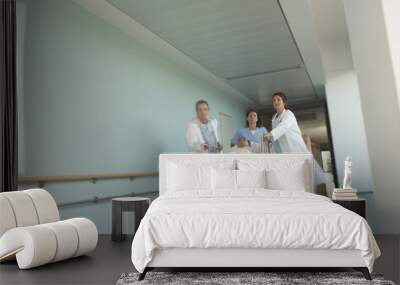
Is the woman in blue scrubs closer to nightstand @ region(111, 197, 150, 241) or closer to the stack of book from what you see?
the stack of book

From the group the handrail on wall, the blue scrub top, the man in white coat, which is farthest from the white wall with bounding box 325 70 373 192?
the handrail on wall

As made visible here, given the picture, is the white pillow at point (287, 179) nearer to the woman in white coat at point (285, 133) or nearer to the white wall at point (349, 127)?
the woman in white coat at point (285, 133)

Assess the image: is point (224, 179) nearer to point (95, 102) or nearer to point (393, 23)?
point (95, 102)

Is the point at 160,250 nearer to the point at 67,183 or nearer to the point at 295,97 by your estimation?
the point at 67,183

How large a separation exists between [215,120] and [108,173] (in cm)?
188

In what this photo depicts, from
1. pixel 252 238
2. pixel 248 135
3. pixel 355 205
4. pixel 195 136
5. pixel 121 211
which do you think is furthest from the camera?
pixel 195 136

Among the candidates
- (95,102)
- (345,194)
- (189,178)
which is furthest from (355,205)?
(95,102)

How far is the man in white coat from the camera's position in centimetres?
565

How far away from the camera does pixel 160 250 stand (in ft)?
8.95

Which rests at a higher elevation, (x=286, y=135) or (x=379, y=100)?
(x=379, y=100)

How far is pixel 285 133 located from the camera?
5.40 metres

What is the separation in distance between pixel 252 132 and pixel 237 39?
143 cm

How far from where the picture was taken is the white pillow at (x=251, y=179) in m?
4.18

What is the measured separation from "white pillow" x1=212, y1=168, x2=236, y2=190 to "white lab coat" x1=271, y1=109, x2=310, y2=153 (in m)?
1.30
